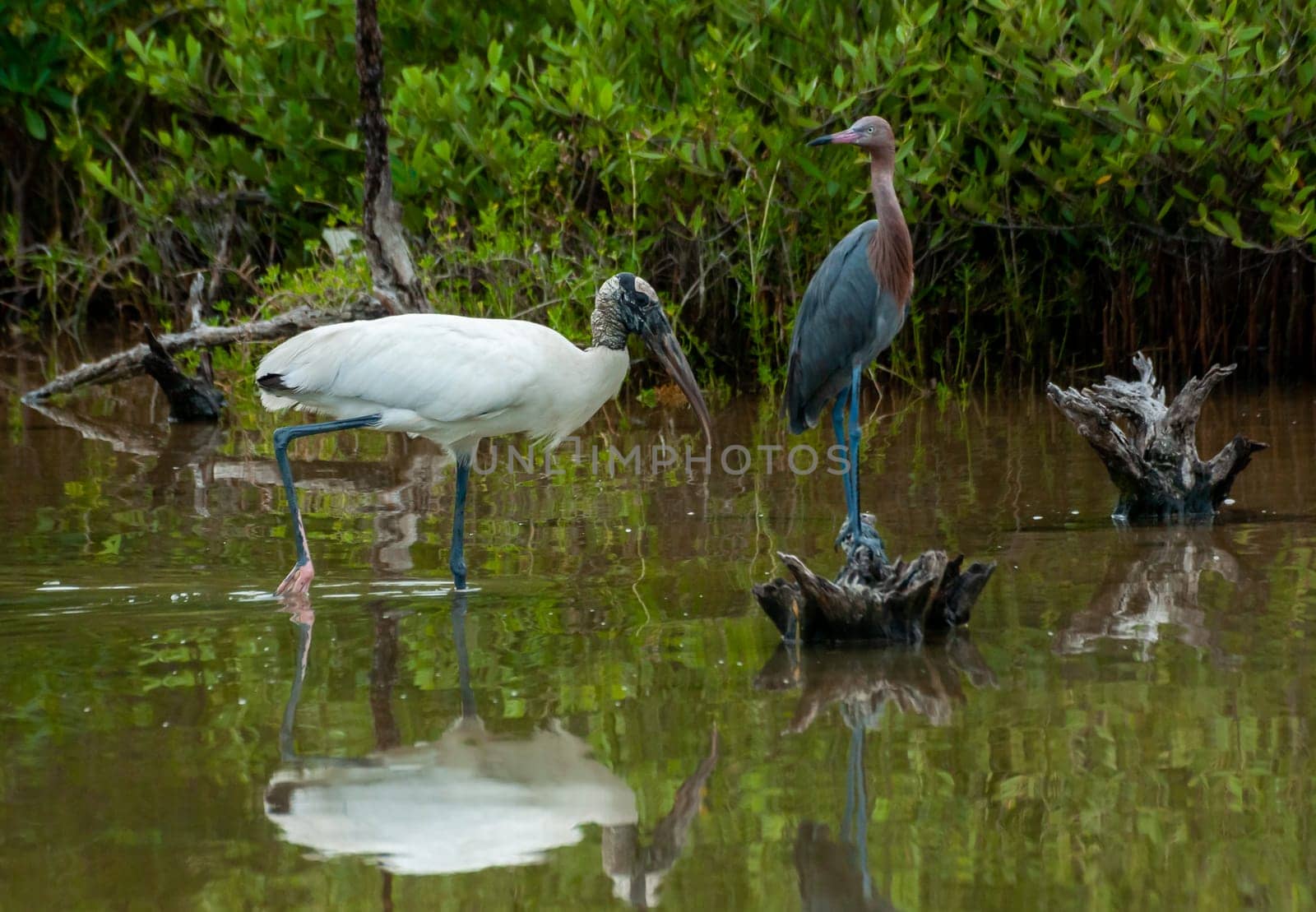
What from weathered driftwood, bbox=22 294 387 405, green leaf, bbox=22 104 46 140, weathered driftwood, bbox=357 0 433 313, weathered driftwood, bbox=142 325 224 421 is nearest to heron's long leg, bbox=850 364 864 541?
weathered driftwood, bbox=357 0 433 313

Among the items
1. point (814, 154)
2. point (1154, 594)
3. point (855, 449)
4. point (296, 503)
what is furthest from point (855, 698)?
point (814, 154)

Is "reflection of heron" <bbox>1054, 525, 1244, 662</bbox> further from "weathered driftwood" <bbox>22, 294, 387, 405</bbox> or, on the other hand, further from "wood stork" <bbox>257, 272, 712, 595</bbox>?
"weathered driftwood" <bbox>22, 294, 387, 405</bbox>

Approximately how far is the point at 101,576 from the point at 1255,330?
23.4ft

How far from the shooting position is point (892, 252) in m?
6.92

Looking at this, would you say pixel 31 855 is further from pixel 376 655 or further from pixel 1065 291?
pixel 1065 291

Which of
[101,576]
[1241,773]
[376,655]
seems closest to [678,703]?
[376,655]

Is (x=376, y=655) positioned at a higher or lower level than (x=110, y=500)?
lower

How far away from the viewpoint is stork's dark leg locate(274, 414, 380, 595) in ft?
19.5

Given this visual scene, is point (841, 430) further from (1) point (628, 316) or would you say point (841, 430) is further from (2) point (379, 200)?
(2) point (379, 200)

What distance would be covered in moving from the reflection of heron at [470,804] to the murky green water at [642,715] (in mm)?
10

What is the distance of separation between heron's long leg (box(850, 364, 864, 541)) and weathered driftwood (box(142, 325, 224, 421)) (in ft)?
15.3

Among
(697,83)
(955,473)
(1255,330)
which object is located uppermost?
(697,83)

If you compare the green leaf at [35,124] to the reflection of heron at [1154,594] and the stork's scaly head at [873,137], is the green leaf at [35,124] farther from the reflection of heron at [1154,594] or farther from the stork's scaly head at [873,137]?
the reflection of heron at [1154,594]

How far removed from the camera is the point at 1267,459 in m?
8.20
